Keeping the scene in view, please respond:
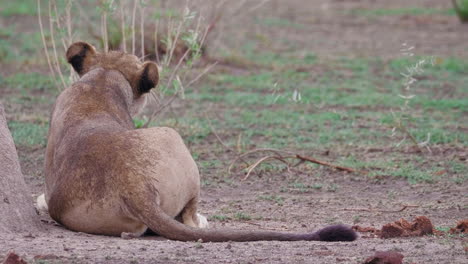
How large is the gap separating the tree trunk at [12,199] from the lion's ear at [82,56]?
928 millimetres

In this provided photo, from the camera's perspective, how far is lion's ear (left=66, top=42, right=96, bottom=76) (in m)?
6.26

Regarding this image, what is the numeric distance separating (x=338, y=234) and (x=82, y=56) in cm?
235

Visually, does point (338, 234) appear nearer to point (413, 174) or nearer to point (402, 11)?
point (413, 174)

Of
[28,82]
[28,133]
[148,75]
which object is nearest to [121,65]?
[148,75]

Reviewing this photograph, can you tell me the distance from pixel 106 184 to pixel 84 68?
1558 millimetres

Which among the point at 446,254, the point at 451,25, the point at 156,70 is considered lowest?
the point at 451,25

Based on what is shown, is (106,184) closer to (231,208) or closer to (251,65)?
(231,208)

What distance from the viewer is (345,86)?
11.6m

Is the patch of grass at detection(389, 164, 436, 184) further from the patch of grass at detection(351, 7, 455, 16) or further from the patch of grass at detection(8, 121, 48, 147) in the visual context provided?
the patch of grass at detection(351, 7, 455, 16)

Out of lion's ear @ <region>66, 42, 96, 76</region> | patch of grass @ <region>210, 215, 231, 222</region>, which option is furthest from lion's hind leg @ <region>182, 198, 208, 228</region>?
lion's ear @ <region>66, 42, 96, 76</region>

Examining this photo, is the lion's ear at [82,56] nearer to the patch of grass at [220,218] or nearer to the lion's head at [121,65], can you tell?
the lion's head at [121,65]

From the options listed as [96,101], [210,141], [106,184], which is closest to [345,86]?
[210,141]

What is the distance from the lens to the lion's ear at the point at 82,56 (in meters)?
6.26

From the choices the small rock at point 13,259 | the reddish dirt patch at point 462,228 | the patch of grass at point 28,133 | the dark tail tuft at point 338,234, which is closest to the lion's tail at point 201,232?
the dark tail tuft at point 338,234
